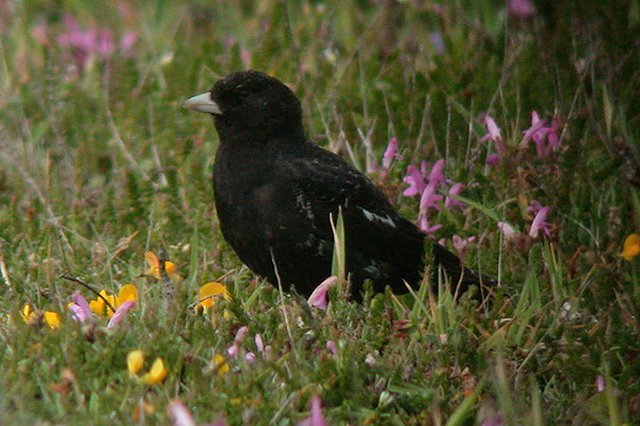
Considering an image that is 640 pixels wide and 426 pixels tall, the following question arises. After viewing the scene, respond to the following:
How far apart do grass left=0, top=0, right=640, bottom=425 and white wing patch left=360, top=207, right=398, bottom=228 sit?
29 centimetres

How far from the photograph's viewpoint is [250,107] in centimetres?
525

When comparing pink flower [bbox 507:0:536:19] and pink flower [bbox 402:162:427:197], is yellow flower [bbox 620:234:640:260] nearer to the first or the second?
pink flower [bbox 402:162:427:197]

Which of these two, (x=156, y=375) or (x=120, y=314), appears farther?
(x=120, y=314)

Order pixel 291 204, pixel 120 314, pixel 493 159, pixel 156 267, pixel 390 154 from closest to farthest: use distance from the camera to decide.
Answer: pixel 120 314 → pixel 156 267 → pixel 291 204 → pixel 493 159 → pixel 390 154

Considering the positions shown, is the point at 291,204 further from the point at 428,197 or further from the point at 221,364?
the point at 221,364

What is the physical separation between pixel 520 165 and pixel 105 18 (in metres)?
3.98

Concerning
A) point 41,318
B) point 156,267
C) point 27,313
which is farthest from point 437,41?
point 41,318

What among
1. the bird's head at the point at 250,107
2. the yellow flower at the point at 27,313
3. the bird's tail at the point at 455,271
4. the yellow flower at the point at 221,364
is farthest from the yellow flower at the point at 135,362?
the bird's head at the point at 250,107

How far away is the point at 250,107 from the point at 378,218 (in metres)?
0.63

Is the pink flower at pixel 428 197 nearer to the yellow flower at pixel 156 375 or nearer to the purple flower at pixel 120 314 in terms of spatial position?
the purple flower at pixel 120 314

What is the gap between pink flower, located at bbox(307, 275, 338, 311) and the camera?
13.7 ft

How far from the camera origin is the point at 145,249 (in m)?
5.19

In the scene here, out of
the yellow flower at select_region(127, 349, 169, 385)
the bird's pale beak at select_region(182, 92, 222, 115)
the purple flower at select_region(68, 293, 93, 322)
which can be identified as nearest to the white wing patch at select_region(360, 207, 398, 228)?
the bird's pale beak at select_region(182, 92, 222, 115)

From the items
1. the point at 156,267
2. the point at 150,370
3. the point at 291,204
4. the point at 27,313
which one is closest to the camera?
the point at 150,370
